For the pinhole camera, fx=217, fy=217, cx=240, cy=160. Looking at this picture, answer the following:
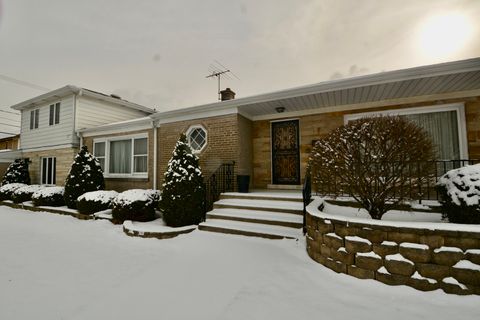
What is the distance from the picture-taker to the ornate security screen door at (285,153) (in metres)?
7.42

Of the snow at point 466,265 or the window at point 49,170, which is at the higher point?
the window at point 49,170

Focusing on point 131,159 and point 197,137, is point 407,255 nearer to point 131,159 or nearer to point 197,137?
Result: point 197,137

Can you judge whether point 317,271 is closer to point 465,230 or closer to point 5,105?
point 465,230

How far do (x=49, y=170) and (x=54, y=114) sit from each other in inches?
122

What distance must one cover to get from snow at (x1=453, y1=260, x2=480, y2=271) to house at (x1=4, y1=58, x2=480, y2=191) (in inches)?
159

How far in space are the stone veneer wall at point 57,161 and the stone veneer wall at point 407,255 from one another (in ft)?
41.1

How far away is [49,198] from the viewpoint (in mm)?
8883

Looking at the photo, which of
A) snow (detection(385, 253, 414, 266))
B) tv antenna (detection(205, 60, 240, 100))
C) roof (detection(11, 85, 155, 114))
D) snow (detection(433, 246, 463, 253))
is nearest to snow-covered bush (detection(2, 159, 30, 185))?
roof (detection(11, 85, 155, 114))

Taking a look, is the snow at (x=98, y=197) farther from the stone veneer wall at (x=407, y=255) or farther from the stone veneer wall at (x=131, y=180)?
the stone veneer wall at (x=407, y=255)

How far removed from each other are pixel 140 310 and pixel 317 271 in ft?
7.65

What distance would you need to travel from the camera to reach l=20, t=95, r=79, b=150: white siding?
11.0 m

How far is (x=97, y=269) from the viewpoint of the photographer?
3.45 meters

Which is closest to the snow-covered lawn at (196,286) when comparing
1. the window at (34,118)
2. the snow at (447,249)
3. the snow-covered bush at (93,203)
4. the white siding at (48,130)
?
the snow at (447,249)

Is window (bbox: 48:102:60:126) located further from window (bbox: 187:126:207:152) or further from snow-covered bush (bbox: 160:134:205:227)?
snow-covered bush (bbox: 160:134:205:227)
